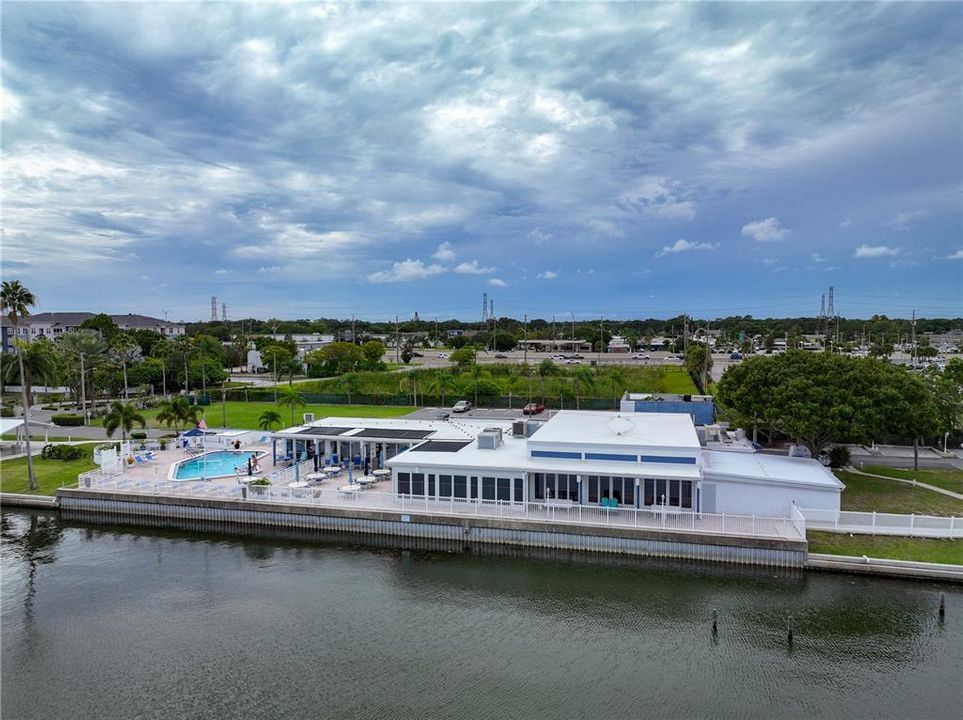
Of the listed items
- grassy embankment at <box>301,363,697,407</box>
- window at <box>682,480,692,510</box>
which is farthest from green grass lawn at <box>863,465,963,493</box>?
grassy embankment at <box>301,363,697,407</box>

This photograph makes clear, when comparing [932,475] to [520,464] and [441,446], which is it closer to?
[520,464]

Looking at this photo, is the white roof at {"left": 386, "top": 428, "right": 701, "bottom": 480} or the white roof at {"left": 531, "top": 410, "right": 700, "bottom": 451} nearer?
the white roof at {"left": 386, "top": 428, "right": 701, "bottom": 480}

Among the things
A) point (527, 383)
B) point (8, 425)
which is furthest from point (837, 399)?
point (8, 425)

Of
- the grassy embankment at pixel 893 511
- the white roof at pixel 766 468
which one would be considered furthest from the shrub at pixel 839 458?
the white roof at pixel 766 468

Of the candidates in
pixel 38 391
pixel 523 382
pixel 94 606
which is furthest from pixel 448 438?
pixel 38 391

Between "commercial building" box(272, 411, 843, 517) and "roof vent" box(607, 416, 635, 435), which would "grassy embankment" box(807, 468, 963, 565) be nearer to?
"commercial building" box(272, 411, 843, 517)

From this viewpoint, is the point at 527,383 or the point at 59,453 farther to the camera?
the point at 527,383

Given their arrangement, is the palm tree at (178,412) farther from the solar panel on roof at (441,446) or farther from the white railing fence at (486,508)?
the solar panel on roof at (441,446)
